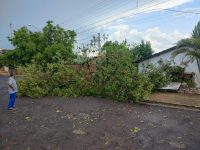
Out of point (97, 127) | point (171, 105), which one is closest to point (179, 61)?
point (171, 105)

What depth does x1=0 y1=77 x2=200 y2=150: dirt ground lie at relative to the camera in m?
6.24

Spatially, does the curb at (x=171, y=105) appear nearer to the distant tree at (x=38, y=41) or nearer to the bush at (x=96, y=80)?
the bush at (x=96, y=80)

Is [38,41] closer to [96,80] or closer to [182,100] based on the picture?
[96,80]

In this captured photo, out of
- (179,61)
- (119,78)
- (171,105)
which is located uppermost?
(179,61)

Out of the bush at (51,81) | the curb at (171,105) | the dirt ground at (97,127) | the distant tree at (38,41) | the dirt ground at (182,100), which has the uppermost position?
the distant tree at (38,41)

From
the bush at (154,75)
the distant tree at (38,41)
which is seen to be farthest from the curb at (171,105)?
the distant tree at (38,41)

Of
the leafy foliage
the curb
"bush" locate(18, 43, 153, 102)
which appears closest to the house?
the leafy foliage

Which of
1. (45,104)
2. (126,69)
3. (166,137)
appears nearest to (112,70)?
(126,69)

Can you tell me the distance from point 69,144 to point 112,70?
24.2 feet

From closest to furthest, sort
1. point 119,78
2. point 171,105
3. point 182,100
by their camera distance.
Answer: point 171,105, point 182,100, point 119,78

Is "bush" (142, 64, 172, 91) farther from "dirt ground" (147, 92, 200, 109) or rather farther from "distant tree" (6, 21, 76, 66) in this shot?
"distant tree" (6, 21, 76, 66)

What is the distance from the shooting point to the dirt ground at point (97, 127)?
6.24 m

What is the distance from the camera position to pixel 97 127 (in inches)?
307

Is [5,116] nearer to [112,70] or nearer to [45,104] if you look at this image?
[45,104]
